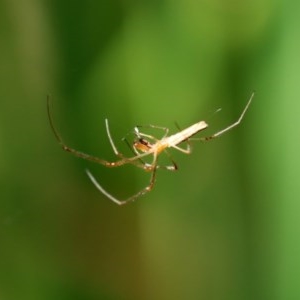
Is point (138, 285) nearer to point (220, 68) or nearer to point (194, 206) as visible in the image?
point (194, 206)

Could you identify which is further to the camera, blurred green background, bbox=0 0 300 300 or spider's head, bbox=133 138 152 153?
blurred green background, bbox=0 0 300 300

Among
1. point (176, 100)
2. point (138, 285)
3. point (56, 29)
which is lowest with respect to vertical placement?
point (138, 285)

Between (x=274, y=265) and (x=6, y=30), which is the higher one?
(x=6, y=30)

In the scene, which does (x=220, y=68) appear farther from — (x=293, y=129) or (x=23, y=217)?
(x=23, y=217)

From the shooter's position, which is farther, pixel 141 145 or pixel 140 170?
pixel 140 170

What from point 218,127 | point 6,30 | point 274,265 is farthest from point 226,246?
point 6,30

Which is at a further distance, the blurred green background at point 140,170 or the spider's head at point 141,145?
the blurred green background at point 140,170
